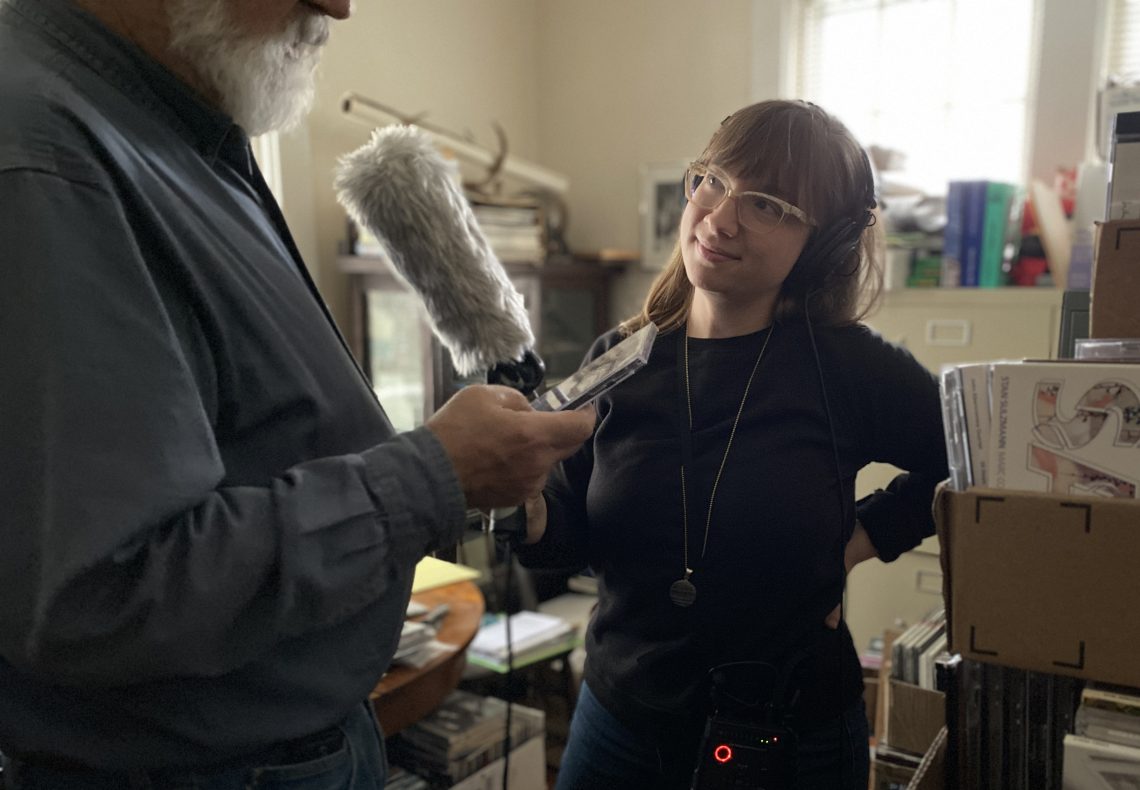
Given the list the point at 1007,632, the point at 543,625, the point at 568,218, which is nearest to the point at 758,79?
the point at 568,218

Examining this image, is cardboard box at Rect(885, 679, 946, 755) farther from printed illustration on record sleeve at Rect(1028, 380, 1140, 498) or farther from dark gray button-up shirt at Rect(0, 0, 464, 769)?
dark gray button-up shirt at Rect(0, 0, 464, 769)

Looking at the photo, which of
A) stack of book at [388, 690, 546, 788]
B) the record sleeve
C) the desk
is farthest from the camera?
stack of book at [388, 690, 546, 788]

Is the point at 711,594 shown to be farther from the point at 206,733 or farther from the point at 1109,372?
the point at 206,733

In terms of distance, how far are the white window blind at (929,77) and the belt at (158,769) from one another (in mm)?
2530

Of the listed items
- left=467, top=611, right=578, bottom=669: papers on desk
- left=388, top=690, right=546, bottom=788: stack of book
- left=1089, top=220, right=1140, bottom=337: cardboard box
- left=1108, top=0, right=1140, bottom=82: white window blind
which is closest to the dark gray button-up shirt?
left=1089, top=220, right=1140, bottom=337: cardboard box

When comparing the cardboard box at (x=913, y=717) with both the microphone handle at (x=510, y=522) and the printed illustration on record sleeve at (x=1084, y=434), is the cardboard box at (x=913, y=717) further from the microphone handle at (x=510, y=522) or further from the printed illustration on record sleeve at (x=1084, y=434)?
the microphone handle at (x=510, y=522)

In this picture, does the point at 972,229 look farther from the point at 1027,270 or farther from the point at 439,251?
the point at 439,251

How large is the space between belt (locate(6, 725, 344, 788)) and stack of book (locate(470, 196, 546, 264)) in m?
2.11

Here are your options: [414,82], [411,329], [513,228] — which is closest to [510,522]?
[411,329]

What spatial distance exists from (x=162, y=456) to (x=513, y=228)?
2.31 m

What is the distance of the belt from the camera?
0.64 m

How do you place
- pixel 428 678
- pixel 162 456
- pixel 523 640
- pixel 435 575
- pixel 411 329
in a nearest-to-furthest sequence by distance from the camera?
pixel 162 456
pixel 428 678
pixel 435 575
pixel 523 640
pixel 411 329

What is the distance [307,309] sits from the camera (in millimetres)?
696

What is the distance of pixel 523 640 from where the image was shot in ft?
7.59
